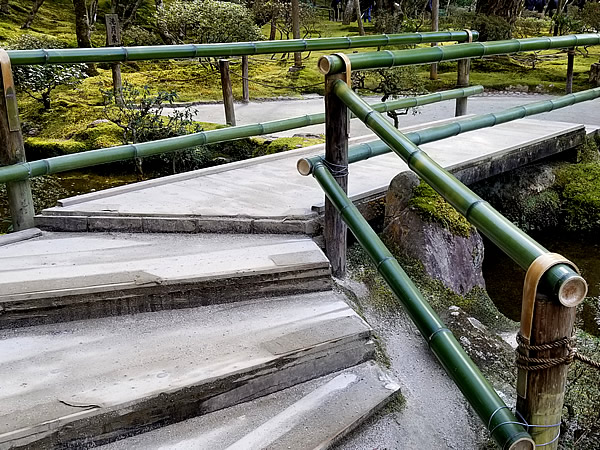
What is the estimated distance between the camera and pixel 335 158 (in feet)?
7.54

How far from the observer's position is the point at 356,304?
7.59 ft

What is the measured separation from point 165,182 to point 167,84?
7.00m

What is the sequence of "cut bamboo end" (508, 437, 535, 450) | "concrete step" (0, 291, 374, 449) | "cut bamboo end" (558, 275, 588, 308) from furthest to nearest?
"concrete step" (0, 291, 374, 449) → "cut bamboo end" (508, 437, 535, 450) → "cut bamboo end" (558, 275, 588, 308)

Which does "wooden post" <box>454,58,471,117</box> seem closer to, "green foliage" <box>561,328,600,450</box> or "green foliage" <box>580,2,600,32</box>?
"green foliage" <box>561,328,600,450</box>

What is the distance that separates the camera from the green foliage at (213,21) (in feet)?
31.9

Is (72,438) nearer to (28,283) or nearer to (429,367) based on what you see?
(28,283)

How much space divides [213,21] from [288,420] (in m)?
9.30

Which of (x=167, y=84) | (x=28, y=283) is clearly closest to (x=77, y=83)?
(x=167, y=84)

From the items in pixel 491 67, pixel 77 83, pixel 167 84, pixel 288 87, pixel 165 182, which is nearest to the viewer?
pixel 165 182

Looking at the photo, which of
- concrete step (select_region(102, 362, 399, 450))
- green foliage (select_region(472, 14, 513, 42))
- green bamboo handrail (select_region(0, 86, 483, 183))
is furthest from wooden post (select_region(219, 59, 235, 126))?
green foliage (select_region(472, 14, 513, 42))

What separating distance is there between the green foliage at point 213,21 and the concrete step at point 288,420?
8.71 meters

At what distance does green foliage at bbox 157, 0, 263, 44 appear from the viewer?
9.71m

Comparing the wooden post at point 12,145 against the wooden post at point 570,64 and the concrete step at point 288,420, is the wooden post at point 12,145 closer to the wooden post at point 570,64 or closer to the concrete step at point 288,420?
the concrete step at point 288,420

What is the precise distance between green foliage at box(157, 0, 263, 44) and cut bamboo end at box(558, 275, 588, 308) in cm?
930
